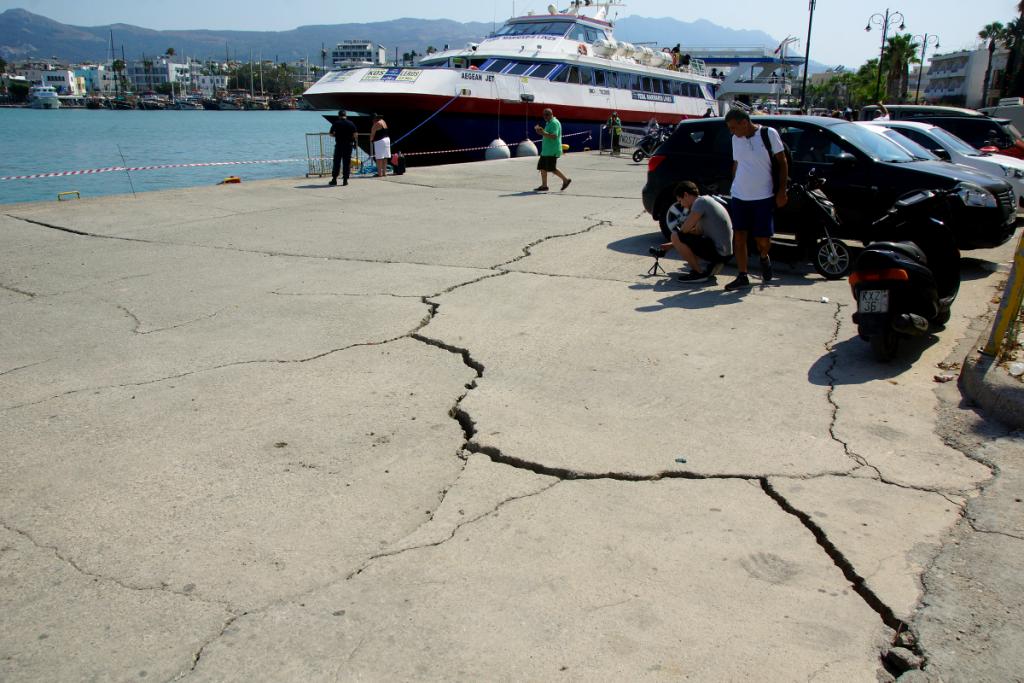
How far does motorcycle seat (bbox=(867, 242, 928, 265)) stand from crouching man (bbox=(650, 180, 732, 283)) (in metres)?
2.14

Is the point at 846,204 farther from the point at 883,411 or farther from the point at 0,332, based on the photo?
the point at 0,332

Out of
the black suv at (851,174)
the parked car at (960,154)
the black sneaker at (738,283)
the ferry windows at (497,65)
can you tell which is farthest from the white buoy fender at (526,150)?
the black sneaker at (738,283)

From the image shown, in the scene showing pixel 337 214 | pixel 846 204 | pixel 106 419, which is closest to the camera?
pixel 106 419

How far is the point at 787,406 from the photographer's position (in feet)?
16.5

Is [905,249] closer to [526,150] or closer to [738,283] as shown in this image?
[738,283]

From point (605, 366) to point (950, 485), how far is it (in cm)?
237

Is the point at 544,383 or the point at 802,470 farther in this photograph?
the point at 544,383

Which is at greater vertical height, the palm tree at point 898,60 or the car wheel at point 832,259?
the palm tree at point 898,60

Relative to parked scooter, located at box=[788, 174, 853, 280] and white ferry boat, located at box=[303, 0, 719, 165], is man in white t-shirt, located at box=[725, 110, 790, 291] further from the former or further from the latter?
white ferry boat, located at box=[303, 0, 719, 165]

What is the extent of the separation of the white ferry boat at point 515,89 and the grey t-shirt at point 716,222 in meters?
18.2

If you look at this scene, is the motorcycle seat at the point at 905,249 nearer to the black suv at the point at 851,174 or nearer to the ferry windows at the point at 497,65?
the black suv at the point at 851,174

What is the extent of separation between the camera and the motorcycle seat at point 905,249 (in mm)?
5797

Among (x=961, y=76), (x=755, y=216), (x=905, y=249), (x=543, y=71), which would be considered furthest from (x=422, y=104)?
(x=961, y=76)

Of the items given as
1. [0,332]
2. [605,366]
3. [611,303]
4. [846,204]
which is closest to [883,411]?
[605,366]
